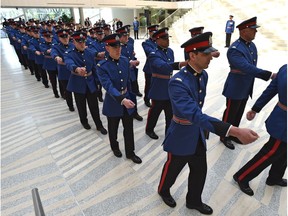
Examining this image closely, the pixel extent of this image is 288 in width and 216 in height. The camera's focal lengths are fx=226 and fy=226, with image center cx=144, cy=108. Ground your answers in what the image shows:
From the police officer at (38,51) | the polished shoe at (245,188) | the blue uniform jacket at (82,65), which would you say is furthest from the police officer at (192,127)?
the police officer at (38,51)

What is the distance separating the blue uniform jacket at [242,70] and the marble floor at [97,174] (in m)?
0.81

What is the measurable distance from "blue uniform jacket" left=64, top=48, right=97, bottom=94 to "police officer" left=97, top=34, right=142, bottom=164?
0.94 metres

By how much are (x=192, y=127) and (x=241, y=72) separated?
145 cm

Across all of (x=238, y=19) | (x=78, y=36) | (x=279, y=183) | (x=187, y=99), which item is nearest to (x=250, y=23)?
(x=187, y=99)

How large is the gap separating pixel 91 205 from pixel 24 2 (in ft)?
55.5

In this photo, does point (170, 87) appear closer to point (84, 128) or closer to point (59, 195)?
point (59, 195)

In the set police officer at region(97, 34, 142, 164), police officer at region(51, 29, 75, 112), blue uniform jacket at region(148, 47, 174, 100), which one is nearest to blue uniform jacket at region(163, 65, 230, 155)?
police officer at region(97, 34, 142, 164)

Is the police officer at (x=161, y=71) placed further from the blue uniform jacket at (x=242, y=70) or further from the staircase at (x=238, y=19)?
the staircase at (x=238, y=19)

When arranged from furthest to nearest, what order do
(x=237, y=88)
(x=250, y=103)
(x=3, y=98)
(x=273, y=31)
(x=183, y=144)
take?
(x=273, y=31), (x=3, y=98), (x=250, y=103), (x=237, y=88), (x=183, y=144)

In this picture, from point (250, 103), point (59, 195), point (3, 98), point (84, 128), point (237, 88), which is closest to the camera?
point (59, 195)

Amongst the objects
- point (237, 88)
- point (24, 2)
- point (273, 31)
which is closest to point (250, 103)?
point (237, 88)

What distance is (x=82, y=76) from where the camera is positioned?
3537 millimetres

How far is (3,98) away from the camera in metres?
5.61

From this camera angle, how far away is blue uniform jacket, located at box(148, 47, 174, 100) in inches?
118
